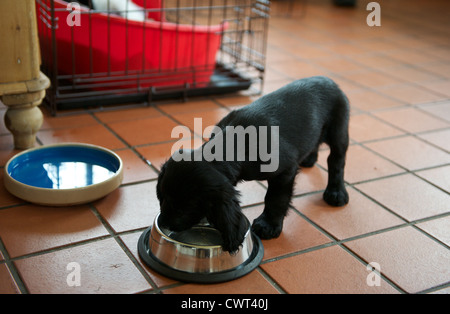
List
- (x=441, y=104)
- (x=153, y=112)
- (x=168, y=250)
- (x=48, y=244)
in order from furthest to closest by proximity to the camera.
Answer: (x=441, y=104)
(x=153, y=112)
(x=48, y=244)
(x=168, y=250)

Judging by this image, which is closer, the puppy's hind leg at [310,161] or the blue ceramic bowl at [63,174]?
the blue ceramic bowl at [63,174]

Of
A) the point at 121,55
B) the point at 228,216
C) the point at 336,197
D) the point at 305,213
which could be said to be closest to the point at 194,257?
the point at 228,216

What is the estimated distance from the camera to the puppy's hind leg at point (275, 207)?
205 centimetres

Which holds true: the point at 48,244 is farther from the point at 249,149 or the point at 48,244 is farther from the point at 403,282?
the point at 403,282

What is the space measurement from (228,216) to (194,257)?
0.22 m

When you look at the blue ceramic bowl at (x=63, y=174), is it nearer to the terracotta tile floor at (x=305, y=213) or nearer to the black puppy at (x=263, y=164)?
the terracotta tile floor at (x=305, y=213)

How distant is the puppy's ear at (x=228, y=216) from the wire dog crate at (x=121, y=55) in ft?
5.36

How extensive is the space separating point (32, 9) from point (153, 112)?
3.28ft

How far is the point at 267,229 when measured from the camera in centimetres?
212

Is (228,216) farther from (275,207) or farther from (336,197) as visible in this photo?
(336,197)

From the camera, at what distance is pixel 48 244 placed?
2.01 meters

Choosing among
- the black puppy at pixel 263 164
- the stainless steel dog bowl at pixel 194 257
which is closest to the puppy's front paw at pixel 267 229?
the black puppy at pixel 263 164

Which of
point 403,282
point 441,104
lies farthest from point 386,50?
point 403,282

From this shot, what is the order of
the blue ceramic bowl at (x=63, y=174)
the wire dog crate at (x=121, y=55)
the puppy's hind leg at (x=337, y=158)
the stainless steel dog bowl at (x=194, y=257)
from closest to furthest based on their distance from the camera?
the stainless steel dog bowl at (x=194, y=257)
the blue ceramic bowl at (x=63, y=174)
the puppy's hind leg at (x=337, y=158)
the wire dog crate at (x=121, y=55)
